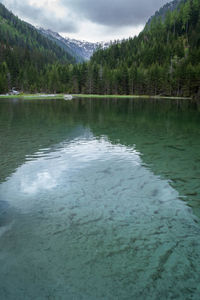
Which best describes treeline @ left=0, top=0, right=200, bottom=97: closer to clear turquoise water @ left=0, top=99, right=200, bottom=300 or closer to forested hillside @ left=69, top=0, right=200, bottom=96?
forested hillside @ left=69, top=0, right=200, bottom=96

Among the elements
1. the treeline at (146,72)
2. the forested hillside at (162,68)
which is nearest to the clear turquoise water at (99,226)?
the forested hillside at (162,68)

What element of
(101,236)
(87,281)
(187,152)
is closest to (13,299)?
(87,281)

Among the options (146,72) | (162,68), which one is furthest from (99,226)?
(146,72)

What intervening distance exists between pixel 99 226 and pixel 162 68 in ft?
464

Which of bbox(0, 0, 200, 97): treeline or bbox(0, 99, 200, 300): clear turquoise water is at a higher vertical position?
bbox(0, 0, 200, 97): treeline

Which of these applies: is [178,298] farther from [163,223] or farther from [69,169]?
[69,169]

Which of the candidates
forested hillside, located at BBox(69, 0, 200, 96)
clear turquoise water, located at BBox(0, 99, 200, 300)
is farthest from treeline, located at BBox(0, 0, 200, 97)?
clear turquoise water, located at BBox(0, 99, 200, 300)

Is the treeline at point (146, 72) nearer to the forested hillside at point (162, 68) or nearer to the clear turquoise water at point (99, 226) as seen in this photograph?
the forested hillside at point (162, 68)

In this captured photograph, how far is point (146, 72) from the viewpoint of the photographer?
139 meters

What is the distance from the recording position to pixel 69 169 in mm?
12891

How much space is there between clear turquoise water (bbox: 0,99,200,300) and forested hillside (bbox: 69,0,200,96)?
11259 cm

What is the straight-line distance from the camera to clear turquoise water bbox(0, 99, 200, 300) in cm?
507

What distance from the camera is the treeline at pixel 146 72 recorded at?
127 metres

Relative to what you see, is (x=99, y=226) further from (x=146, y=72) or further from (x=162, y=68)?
(x=146, y=72)
